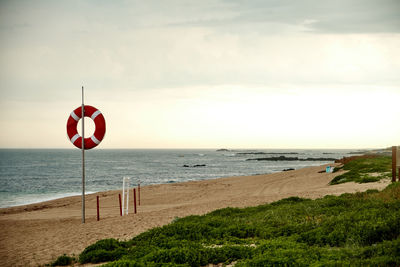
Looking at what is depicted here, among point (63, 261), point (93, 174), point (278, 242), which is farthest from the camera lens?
point (93, 174)

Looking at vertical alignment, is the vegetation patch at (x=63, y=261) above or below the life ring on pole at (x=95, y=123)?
below

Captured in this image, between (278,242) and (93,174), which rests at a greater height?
(278,242)

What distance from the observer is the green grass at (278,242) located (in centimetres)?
445

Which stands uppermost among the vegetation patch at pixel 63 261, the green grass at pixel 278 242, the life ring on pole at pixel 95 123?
the life ring on pole at pixel 95 123

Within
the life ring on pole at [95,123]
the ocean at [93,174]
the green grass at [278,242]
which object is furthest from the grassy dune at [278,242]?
the ocean at [93,174]

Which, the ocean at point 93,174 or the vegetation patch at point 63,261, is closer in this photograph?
the vegetation patch at point 63,261

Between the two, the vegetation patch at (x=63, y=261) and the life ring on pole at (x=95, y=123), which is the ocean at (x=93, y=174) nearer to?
the life ring on pole at (x=95, y=123)

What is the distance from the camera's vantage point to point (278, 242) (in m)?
5.27

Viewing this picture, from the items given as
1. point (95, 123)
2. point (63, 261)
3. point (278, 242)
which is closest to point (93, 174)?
point (95, 123)

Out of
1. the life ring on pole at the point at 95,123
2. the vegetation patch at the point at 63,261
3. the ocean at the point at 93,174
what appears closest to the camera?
the vegetation patch at the point at 63,261

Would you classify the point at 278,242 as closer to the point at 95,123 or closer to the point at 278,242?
the point at 278,242

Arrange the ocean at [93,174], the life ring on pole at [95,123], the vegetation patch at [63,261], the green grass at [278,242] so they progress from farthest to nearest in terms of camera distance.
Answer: the ocean at [93,174], the life ring on pole at [95,123], the vegetation patch at [63,261], the green grass at [278,242]

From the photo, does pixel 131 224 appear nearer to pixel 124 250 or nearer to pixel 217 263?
pixel 124 250

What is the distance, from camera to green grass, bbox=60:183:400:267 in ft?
14.6
